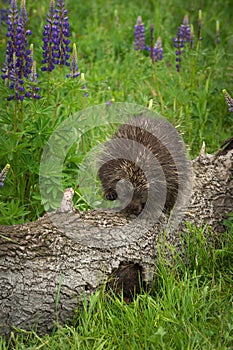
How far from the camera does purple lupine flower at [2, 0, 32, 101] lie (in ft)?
11.5

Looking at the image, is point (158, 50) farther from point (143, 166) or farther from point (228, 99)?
point (143, 166)

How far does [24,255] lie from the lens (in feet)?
9.53

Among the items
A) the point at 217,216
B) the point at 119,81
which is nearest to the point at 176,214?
the point at 217,216

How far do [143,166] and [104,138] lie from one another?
3.29 feet

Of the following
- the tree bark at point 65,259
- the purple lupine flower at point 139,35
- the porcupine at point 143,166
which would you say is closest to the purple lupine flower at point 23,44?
the porcupine at point 143,166

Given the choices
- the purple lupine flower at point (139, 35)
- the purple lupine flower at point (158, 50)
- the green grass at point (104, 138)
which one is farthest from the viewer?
the purple lupine flower at point (139, 35)

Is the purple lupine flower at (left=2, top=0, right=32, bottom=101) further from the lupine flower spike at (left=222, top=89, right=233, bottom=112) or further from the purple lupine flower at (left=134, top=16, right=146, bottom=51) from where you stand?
the purple lupine flower at (left=134, top=16, right=146, bottom=51)

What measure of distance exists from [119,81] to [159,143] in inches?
84.3

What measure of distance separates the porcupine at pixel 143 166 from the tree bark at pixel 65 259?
14cm

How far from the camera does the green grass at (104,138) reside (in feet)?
9.03

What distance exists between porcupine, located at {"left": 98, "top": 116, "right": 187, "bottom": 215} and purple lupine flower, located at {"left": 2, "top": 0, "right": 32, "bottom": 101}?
66cm

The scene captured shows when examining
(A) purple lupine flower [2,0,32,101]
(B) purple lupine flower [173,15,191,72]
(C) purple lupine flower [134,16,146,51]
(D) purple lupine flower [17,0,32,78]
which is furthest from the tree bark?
(C) purple lupine flower [134,16,146,51]

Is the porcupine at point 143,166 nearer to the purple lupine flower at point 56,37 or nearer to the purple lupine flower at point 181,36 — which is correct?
the purple lupine flower at point 56,37

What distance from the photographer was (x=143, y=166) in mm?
3250
